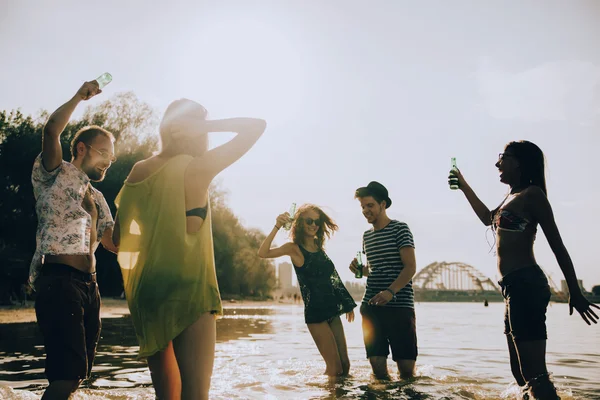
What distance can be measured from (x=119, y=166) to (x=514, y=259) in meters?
29.1

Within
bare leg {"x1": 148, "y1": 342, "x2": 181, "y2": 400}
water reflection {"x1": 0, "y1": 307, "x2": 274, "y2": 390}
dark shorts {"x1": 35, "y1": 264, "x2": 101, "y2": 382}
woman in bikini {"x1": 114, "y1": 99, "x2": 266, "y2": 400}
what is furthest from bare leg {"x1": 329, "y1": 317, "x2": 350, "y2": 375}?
woman in bikini {"x1": 114, "y1": 99, "x2": 266, "y2": 400}

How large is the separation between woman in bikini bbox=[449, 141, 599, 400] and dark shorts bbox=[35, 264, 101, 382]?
10.3ft

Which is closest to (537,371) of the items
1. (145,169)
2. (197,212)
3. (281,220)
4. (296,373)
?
(197,212)

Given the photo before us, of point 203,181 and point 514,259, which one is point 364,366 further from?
point 203,181

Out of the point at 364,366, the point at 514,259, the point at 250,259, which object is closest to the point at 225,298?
the point at 250,259

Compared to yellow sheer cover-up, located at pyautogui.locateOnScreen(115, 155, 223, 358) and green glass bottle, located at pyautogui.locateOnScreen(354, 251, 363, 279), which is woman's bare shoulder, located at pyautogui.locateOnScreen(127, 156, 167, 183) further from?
green glass bottle, located at pyautogui.locateOnScreen(354, 251, 363, 279)

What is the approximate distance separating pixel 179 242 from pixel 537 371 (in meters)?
3.06

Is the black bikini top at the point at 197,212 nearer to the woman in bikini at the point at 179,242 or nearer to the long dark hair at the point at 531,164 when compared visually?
the woman in bikini at the point at 179,242

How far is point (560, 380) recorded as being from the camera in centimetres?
696

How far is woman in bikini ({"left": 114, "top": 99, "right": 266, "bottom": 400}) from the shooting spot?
2.28 metres

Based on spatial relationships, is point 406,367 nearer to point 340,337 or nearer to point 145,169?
point 340,337

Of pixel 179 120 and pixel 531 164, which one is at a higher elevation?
pixel 531 164

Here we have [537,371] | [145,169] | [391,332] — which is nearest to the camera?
[145,169]

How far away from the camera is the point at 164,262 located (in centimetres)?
228
